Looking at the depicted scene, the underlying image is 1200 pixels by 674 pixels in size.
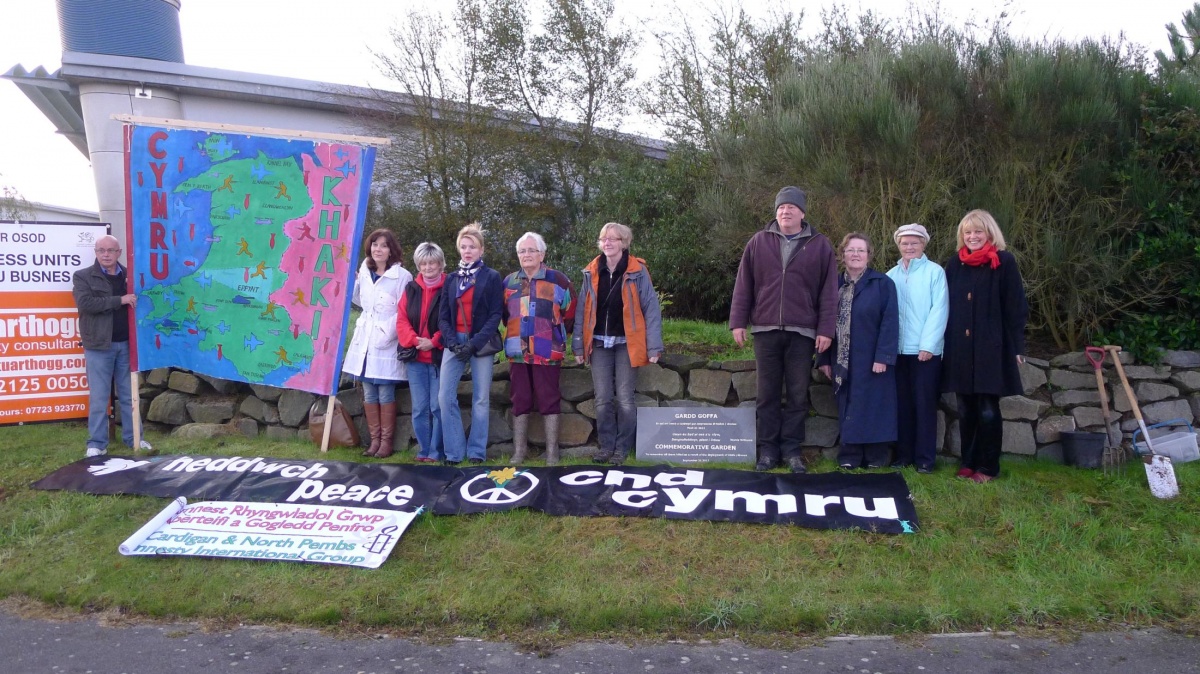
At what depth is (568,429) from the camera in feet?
23.2

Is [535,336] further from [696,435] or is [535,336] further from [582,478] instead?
[696,435]

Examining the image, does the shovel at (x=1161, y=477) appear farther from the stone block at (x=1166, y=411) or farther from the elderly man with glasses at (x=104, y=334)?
the elderly man with glasses at (x=104, y=334)

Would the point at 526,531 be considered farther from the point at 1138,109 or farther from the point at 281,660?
the point at 1138,109

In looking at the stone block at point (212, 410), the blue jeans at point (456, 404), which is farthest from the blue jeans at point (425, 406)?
the stone block at point (212, 410)

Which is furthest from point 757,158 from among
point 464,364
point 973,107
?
point 464,364

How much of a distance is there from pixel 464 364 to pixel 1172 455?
556cm

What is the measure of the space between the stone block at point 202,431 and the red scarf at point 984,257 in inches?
254

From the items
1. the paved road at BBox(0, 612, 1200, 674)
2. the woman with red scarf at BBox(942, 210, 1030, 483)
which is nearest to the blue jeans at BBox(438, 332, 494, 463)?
the paved road at BBox(0, 612, 1200, 674)

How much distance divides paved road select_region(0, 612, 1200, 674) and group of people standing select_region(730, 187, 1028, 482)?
6.67ft

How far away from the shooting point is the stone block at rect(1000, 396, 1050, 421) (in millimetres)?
6602

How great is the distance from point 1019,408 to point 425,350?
4747mm

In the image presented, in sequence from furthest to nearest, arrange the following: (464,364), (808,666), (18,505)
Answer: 1. (464,364)
2. (18,505)
3. (808,666)

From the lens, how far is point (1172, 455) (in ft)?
21.1

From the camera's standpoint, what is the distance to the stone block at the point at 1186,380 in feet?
22.7
